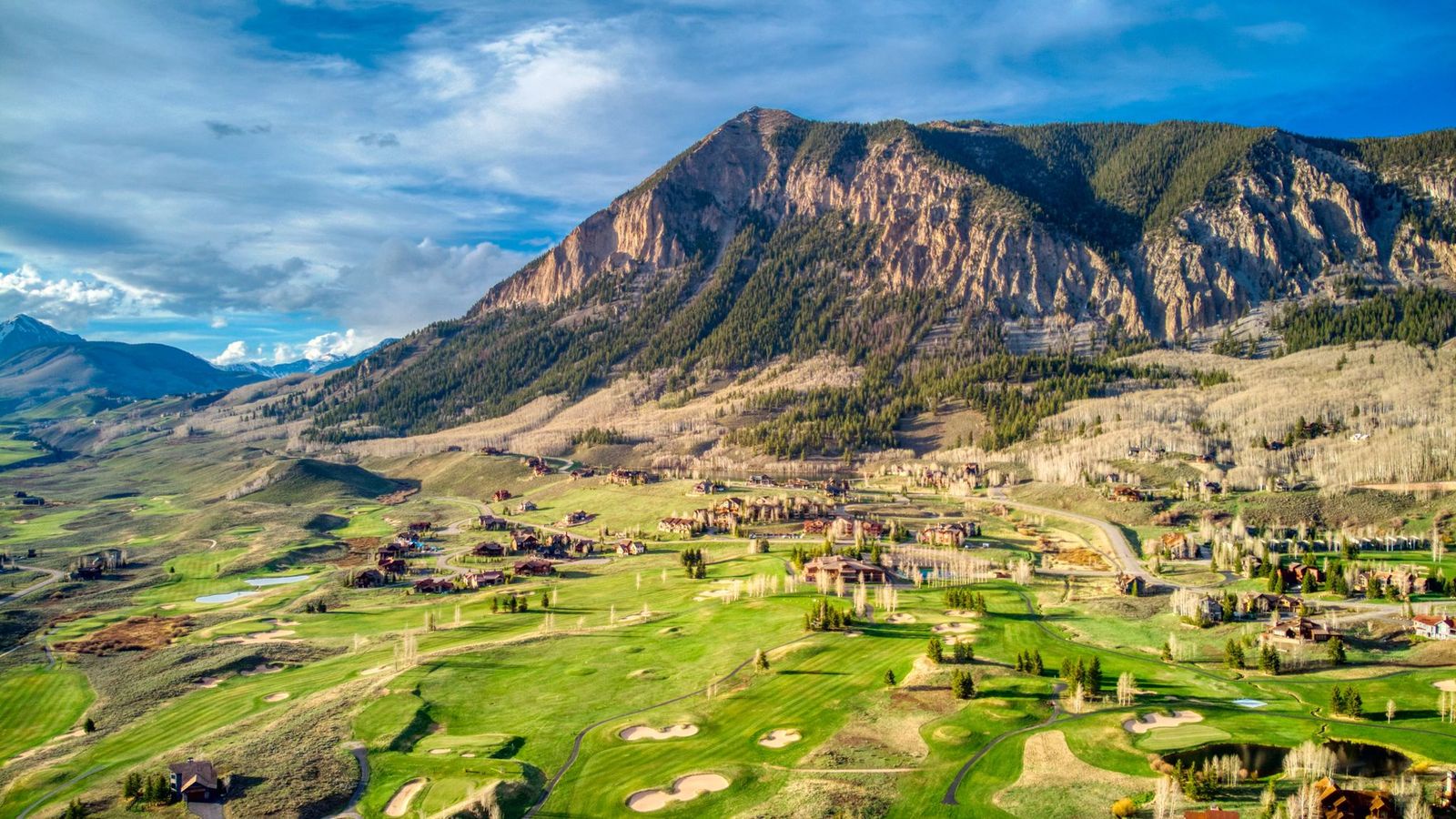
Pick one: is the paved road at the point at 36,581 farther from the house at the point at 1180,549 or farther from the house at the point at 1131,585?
the house at the point at 1180,549

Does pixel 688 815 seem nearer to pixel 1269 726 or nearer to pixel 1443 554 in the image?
pixel 1269 726

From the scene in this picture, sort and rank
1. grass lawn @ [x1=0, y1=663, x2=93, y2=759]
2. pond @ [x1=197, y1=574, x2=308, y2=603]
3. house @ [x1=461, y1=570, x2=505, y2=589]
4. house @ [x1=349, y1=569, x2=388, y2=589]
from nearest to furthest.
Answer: grass lawn @ [x1=0, y1=663, x2=93, y2=759] → pond @ [x1=197, y1=574, x2=308, y2=603] → house @ [x1=461, y1=570, x2=505, y2=589] → house @ [x1=349, y1=569, x2=388, y2=589]

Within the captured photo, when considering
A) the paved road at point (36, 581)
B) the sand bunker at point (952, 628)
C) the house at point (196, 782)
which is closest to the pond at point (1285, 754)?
the sand bunker at point (952, 628)

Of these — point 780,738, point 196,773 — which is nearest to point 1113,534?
point 780,738

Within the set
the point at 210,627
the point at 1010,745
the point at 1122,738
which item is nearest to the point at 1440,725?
the point at 1122,738

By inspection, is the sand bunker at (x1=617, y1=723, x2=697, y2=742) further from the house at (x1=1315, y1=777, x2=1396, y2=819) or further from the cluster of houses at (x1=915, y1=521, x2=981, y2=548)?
the cluster of houses at (x1=915, y1=521, x2=981, y2=548)

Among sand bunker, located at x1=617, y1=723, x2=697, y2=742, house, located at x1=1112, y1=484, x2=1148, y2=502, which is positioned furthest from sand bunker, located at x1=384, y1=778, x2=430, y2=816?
house, located at x1=1112, y1=484, x2=1148, y2=502

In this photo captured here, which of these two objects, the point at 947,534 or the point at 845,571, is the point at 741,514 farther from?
the point at 845,571
